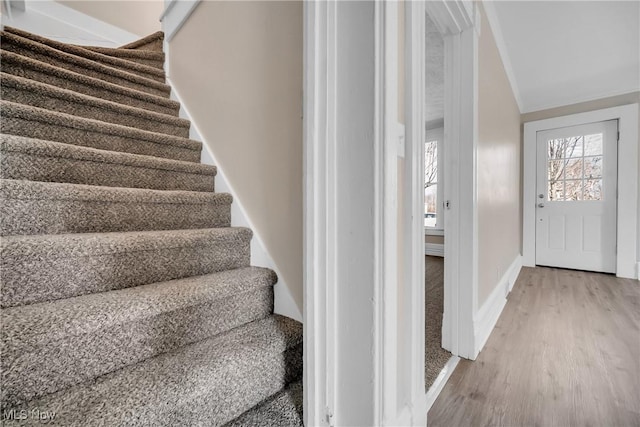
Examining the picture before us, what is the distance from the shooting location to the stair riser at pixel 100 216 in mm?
848

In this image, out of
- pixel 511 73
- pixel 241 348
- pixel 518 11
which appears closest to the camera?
pixel 241 348

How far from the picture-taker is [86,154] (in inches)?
43.2

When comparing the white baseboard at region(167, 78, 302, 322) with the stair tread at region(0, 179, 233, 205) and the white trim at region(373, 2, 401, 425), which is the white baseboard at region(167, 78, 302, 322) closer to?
the stair tread at region(0, 179, 233, 205)

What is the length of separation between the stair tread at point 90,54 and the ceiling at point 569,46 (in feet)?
7.72

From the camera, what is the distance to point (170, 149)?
149 cm

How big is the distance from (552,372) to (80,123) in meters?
2.46

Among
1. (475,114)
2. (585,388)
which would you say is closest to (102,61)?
(475,114)

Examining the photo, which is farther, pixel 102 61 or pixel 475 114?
pixel 102 61

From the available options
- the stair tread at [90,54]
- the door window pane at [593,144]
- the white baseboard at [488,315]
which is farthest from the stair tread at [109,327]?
the door window pane at [593,144]

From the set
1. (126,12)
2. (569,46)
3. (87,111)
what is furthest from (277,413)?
(126,12)

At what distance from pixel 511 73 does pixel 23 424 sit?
3866mm

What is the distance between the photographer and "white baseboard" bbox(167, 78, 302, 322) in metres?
1.04

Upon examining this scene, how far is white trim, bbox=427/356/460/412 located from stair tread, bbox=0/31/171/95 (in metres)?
2.32

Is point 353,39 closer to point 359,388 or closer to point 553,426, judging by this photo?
point 359,388
